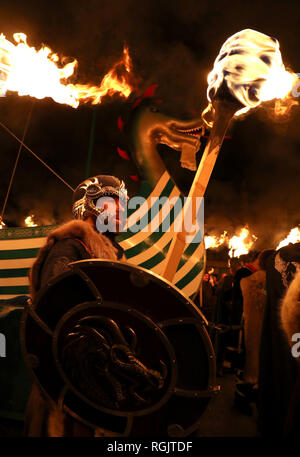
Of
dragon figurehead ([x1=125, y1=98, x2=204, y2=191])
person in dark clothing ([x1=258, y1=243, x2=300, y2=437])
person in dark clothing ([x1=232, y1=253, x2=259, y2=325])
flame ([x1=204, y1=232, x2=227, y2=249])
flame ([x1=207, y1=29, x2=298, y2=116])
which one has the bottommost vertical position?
person in dark clothing ([x1=258, y1=243, x2=300, y2=437])

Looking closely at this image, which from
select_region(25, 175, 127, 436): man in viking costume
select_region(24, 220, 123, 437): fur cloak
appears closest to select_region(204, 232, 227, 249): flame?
select_region(25, 175, 127, 436): man in viking costume

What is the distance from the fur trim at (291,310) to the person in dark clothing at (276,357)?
4cm

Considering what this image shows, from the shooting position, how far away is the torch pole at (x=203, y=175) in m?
2.06

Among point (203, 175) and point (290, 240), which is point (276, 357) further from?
point (290, 240)

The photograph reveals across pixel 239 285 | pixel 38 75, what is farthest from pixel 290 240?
pixel 38 75

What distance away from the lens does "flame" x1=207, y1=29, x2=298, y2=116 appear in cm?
215

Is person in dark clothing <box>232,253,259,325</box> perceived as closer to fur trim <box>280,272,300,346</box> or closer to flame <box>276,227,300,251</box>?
flame <box>276,227,300,251</box>

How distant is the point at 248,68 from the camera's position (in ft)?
7.29

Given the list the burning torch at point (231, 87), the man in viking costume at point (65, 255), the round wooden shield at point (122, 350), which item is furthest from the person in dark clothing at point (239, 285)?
the round wooden shield at point (122, 350)

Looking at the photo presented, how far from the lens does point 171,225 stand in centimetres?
485

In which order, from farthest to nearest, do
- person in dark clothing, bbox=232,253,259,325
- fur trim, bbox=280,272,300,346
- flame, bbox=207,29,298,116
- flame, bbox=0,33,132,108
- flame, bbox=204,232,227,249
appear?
1. flame, bbox=204,232,227,249
2. person in dark clothing, bbox=232,253,259,325
3. flame, bbox=0,33,132,108
4. fur trim, bbox=280,272,300,346
5. flame, bbox=207,29,298,116

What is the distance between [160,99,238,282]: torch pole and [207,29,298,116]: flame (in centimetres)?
12

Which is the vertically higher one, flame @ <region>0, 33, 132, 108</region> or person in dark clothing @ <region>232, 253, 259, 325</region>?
flame @ <region>0, 33, 132, 108</region>

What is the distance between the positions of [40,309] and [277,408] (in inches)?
108
